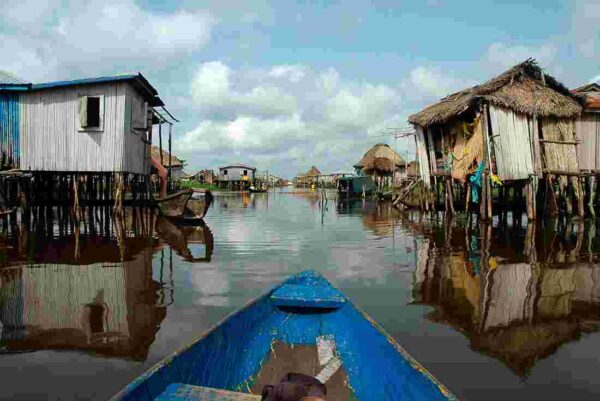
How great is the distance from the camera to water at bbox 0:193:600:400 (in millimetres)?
4191

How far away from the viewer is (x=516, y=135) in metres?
17.4

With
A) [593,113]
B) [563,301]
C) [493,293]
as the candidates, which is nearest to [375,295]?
[493,293]

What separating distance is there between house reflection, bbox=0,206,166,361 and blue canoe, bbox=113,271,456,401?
1.33 m

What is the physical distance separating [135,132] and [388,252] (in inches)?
498

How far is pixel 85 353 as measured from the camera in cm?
455

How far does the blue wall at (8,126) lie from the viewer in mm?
16938

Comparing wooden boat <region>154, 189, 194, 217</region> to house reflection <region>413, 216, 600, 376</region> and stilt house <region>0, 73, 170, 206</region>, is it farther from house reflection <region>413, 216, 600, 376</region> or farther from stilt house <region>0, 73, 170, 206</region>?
house reflection <region>413, 216, 600, 376</region>

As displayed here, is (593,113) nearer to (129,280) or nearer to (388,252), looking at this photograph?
(388,252)

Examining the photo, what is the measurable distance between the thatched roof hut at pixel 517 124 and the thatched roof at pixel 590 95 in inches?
27.7

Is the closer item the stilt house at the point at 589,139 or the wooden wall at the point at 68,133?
the wooden wall at the point at 68,133

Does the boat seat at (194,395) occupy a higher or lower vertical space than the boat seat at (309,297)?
lower

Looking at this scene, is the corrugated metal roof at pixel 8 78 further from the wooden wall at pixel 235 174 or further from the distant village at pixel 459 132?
the wooden wall at pixel 235 174

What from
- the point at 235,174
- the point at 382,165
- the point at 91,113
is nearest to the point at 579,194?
the point at 91,113

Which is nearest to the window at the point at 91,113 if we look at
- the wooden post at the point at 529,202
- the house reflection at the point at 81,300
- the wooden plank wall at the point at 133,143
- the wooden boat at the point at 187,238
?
the wooden plank wall at the point at 133,143
